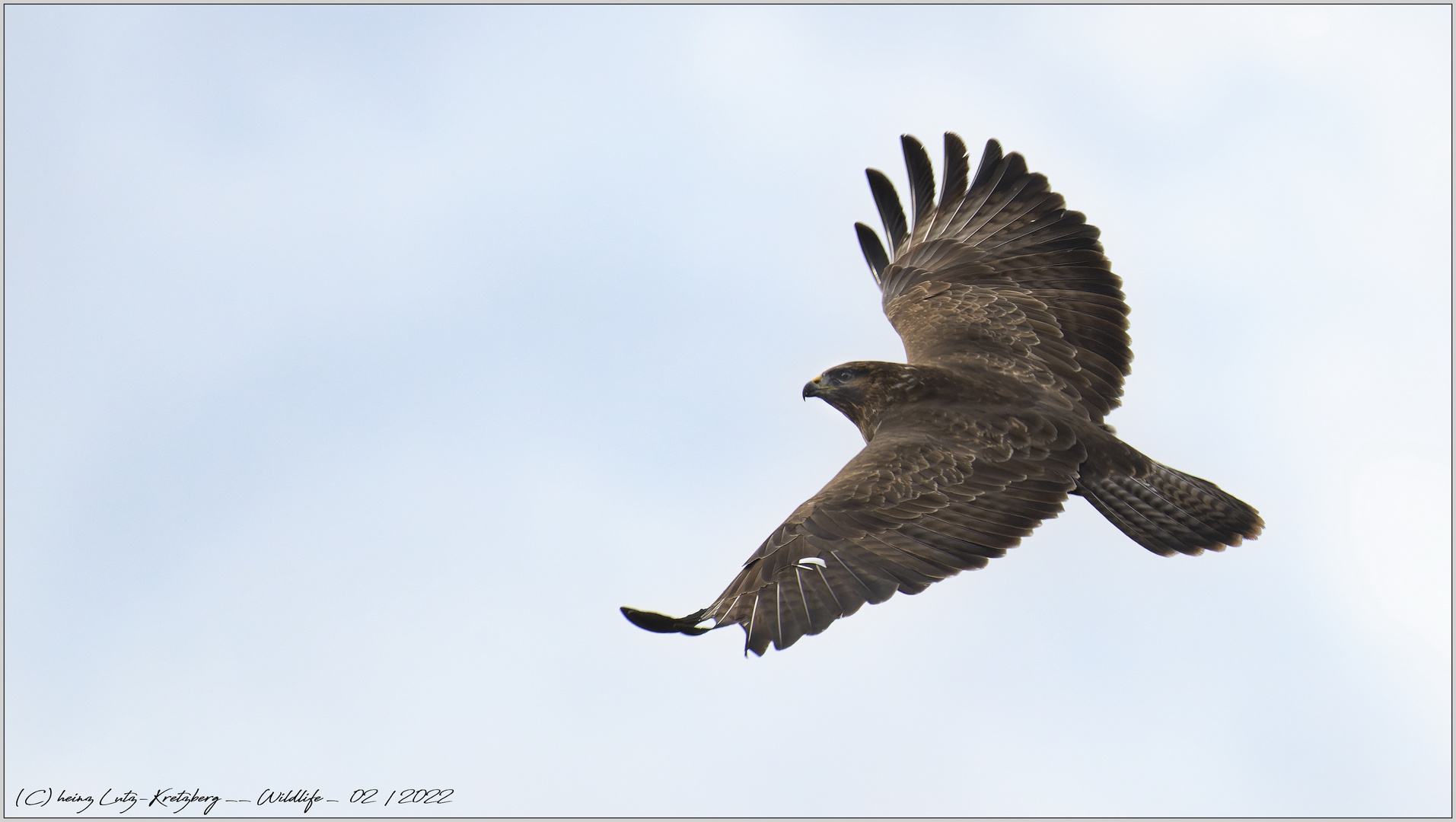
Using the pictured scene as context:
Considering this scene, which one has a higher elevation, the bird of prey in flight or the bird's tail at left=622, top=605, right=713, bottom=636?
the bird of prey in flight

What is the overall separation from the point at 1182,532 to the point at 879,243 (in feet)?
14.2

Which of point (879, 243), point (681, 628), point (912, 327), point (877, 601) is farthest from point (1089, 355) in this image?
point (681, 628)

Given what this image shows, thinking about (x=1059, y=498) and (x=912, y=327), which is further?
(x=912, y=327)

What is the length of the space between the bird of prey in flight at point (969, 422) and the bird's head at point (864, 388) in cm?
A: 2

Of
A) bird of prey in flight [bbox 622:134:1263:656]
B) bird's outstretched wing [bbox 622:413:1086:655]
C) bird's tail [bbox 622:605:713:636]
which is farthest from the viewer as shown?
bird of prey in flight [bbox 622:134:1263:656]

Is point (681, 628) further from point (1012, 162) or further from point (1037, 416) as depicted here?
point (1012, 162)

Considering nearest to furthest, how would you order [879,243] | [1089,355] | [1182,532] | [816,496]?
[816,496], [1182,532], [1089,355], [879,243]

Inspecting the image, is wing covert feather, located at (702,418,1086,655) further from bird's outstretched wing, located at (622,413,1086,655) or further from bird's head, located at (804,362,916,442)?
bird's head, located at (804,362,916,442)

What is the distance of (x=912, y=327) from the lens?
11680mm

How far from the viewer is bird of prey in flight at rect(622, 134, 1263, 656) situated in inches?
335

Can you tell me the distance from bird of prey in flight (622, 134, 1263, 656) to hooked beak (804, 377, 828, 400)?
0.04 feet

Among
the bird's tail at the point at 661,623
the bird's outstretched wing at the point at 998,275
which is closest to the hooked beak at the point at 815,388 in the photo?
the bird's outstretched wing at the point at 998,275

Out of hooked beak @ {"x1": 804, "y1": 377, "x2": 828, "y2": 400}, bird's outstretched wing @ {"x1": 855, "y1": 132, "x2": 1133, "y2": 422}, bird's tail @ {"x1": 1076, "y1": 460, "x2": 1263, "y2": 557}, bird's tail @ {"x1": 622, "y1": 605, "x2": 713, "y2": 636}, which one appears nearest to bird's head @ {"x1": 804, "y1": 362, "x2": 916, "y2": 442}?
hooked beak @ {"x1": 804, "y1": 377, "x2": 828, "y2": 400}

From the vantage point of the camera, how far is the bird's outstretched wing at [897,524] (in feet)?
27.0
